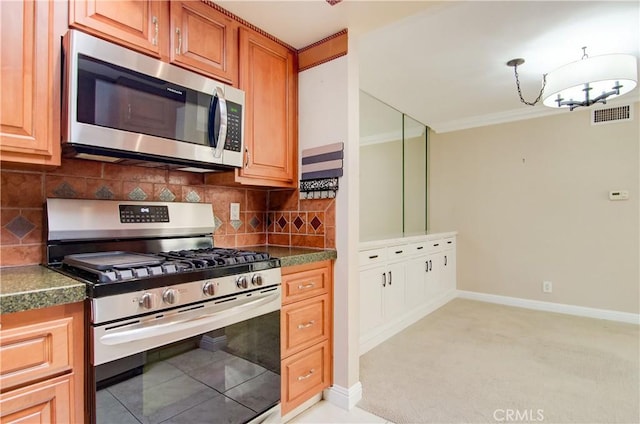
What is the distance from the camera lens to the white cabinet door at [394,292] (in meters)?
3.03

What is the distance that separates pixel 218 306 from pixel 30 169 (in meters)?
1.01

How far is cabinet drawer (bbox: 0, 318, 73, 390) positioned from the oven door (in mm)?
86

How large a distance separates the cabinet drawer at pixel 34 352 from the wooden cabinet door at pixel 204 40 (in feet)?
4.16

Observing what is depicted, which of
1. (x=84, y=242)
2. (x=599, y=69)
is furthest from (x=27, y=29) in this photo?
(x=599, y=69)

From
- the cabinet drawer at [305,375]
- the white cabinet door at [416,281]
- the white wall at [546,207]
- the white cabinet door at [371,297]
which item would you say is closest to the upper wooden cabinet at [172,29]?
the cabinet drawer at [305,375]

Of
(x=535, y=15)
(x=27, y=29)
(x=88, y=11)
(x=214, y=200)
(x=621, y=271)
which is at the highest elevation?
(x=535, y=15)

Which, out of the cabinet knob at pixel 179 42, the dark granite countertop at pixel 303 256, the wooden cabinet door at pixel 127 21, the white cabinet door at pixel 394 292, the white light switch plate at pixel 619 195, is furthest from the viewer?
the white light switch plate at pixel 619 195

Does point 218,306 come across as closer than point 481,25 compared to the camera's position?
Yes

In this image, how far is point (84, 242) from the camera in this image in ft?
4.99

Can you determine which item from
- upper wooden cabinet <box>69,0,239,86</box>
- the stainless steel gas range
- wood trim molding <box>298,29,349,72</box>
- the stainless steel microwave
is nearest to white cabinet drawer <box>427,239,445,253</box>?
wood trim molding <box>298,29,349,72</box>

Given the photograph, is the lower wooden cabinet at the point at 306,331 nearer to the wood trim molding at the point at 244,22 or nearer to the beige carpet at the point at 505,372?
the beige carpet at the point at 505,372

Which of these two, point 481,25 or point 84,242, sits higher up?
point 481,25

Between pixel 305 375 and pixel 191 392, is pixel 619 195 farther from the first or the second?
pixel 191 392

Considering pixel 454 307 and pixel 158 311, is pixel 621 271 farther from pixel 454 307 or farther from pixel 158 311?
pixel 158 311
